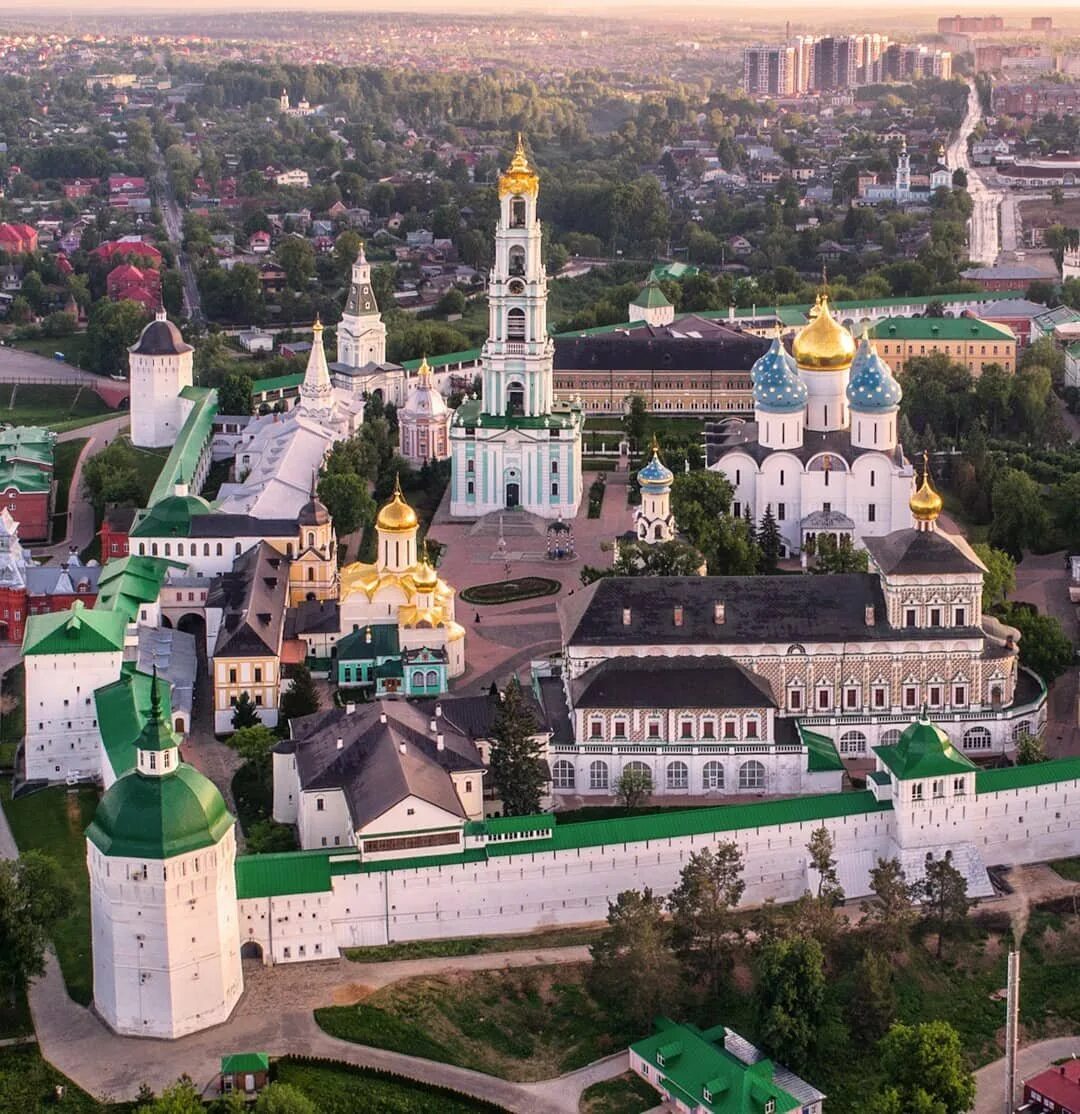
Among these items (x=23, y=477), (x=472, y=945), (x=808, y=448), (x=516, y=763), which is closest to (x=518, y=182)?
(x=808, y=448)

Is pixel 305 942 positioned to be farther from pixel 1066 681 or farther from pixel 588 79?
pixel 588 79

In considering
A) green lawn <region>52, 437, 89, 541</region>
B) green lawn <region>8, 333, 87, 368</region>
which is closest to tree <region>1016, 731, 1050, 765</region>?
green lawn <region>52, 437, 89, 541</region>

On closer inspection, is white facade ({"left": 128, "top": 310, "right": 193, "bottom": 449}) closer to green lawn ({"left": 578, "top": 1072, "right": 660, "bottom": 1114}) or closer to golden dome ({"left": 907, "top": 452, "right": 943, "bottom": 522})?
golden dome ({"left": 907, "top": 452, "right": 943, "bottom": 522})

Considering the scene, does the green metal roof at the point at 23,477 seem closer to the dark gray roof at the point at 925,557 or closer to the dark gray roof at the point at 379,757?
the dark gray roof at the point at 379,757

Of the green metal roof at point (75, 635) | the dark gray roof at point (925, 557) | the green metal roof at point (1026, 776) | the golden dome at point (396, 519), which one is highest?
the dark gray roof at point (925, 557)

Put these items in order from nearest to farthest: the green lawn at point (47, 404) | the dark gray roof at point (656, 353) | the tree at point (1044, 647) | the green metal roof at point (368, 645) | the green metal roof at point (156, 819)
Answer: the green metal roof at point (156, 819), the tree at point (1044, 647), the green metal roof at point (368, 645), the dark gray roof at point (656, 353), the green lawn at point (47, 404)

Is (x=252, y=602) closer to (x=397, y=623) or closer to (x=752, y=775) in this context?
(x=397, y=623)

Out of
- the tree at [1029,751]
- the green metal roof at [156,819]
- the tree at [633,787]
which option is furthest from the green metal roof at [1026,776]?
the green metal roof at [156,819]
